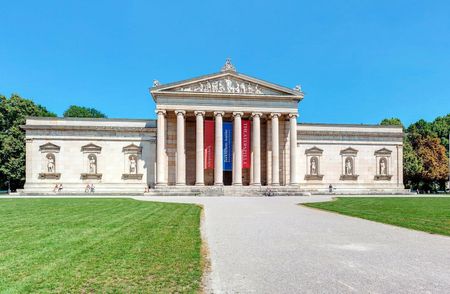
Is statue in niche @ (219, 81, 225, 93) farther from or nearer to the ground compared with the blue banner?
farther from the ground

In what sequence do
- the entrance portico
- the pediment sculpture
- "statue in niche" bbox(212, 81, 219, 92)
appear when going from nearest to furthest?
the entrance portico < the pediment sculpture < "statue in niche" bbox(212, 81, 219, 92)

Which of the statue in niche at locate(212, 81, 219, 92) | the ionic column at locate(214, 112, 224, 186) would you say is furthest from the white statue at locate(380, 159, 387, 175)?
the statue in niche at locate(212, 81, 219, 92)

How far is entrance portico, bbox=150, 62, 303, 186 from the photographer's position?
50.3 m

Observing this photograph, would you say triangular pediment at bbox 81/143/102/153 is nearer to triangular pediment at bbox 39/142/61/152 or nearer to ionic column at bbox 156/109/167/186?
triangular pediment at bbox 39/142/61/152

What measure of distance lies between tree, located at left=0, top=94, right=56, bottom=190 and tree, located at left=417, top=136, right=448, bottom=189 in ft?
229


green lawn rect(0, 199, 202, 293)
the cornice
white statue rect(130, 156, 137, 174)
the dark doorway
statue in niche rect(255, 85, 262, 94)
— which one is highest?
statue in niche rect(255, 85, 262, 94)

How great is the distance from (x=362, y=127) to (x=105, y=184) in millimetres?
42850

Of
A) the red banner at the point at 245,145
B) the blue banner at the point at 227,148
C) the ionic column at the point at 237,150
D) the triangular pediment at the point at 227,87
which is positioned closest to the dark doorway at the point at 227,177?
the blue banner at the point at 227,148

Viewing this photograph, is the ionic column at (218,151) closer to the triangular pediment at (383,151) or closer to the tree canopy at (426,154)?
the triangular pediment at (383,151)

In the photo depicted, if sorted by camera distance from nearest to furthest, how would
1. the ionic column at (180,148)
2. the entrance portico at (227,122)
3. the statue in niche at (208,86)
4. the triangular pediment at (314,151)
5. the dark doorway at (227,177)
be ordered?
the ionic column at (180,148)
the entrance portico at (227,122)
the statue in niche at (208,86)
the dark doorway at (227,177)
the triangular pediment at (314,151)

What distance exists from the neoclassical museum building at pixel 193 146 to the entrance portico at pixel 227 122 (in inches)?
5.8

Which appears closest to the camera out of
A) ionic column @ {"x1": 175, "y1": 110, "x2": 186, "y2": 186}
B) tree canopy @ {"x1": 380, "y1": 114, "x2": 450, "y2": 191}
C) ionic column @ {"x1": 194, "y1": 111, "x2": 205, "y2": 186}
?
ionic column @ {"x1": 175, "y1": 110, "x2": 186, "y2": 186}

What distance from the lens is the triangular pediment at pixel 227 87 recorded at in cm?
5044

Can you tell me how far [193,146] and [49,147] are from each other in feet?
70.5
